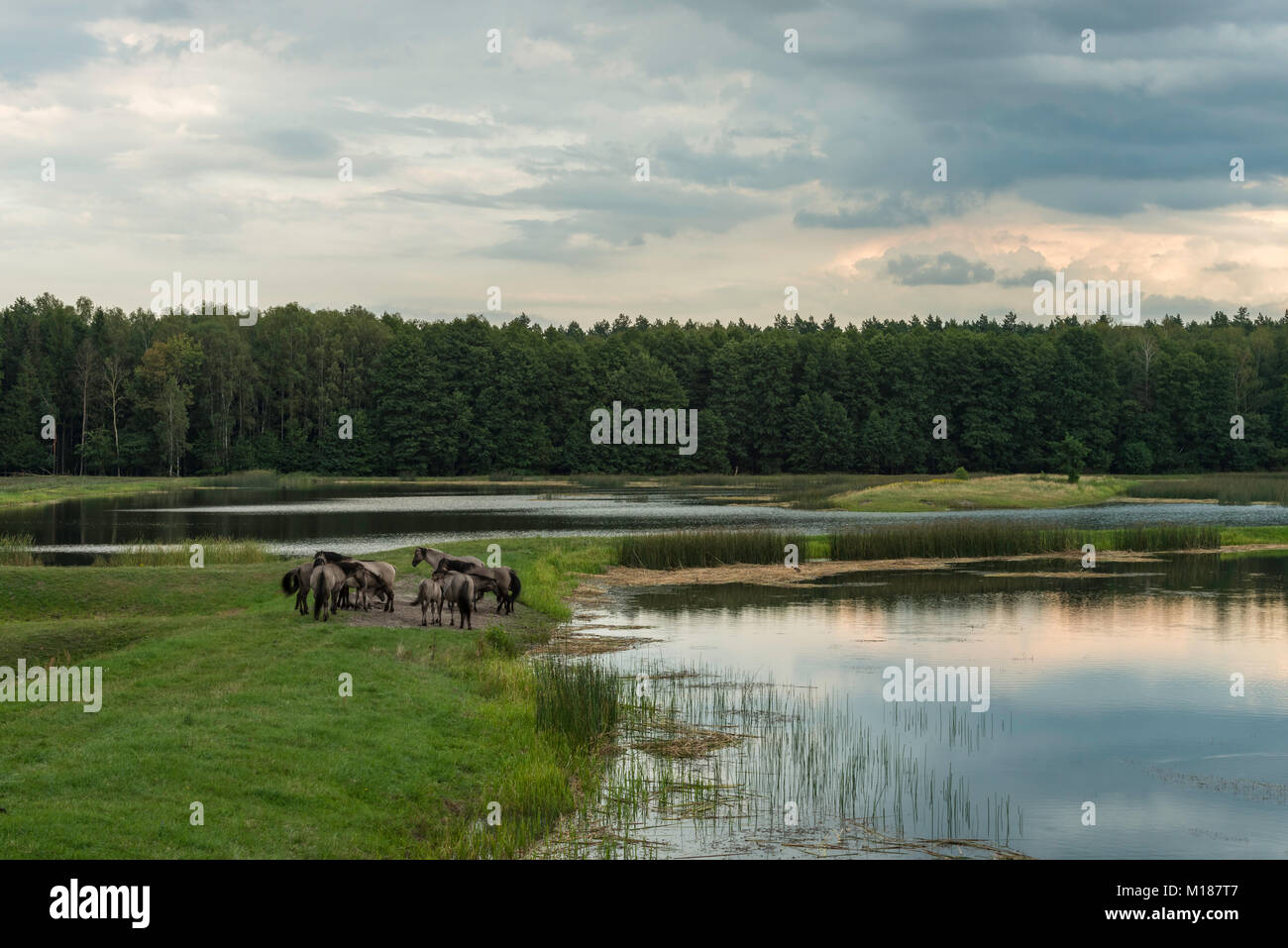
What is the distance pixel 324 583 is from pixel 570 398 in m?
115

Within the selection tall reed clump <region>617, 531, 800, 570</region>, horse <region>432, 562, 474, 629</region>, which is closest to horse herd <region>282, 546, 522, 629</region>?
horse <region>432, 562, 474, 629</region>

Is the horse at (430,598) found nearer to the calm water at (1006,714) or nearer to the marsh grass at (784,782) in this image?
the calm water at (1006,714)

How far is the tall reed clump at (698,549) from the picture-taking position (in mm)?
41781

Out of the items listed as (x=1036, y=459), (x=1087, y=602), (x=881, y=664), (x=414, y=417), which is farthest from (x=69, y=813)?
(x=1036, y=459)

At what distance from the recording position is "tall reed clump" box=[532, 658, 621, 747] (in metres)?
17.9

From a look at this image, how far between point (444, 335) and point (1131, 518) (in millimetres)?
94944

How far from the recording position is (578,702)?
62.0 ft

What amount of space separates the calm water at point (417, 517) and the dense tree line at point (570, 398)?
126 ft

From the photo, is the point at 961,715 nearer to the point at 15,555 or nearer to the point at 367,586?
the point at 367,586

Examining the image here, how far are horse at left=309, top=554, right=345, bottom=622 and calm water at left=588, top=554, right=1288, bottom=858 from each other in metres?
6.16

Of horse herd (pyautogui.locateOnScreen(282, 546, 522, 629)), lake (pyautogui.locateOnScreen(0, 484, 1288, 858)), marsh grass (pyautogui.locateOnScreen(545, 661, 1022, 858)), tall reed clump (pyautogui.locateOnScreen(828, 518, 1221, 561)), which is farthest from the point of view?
tall reed clump (pyautogui.locateOnScreen(828, 518, 1221, 561))

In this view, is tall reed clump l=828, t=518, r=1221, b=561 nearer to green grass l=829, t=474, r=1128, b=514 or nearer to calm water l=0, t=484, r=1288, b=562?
calm water l=0, t=484, r=1288, b=562

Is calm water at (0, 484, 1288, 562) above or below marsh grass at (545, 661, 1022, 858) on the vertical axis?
above

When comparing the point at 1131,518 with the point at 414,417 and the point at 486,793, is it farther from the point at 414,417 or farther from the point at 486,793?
the point at 414,417
